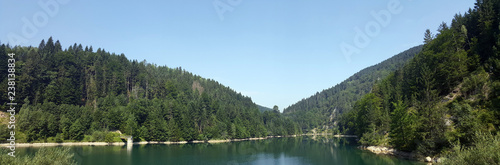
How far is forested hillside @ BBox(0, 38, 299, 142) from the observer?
11156cm

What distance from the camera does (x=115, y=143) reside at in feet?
387

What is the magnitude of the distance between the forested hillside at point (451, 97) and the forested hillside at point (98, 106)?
90.8m

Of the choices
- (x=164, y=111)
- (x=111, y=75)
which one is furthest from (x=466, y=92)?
(x=111, y=75)

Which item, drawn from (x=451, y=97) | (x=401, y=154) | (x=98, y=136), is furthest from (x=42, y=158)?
(x=98, y=136)

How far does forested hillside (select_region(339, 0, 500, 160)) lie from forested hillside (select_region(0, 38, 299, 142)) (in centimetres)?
9079

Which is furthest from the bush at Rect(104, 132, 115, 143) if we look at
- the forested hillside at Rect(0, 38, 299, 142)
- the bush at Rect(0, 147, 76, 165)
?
the bush at Rect(0, 147, 76, 165)

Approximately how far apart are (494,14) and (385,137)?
44177 mm

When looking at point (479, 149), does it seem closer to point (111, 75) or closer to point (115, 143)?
point (115, 143)

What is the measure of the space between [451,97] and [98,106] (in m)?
151

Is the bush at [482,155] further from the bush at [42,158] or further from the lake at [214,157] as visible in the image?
the bush at [42,158]

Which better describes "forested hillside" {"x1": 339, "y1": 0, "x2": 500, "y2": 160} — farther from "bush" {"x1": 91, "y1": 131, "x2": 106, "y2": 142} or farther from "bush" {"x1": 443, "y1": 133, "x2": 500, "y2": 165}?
"bush" {"x1": 91, "y1": 131, "x2": 106, "y2": 142}

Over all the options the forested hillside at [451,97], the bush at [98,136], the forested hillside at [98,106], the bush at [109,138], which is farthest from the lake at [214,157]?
the forested hillside at [98,106]

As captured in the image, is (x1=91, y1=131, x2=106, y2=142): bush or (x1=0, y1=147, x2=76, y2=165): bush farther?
(x1=91, y1=131, x2=106, y2=142): bush

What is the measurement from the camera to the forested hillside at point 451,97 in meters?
49.4
